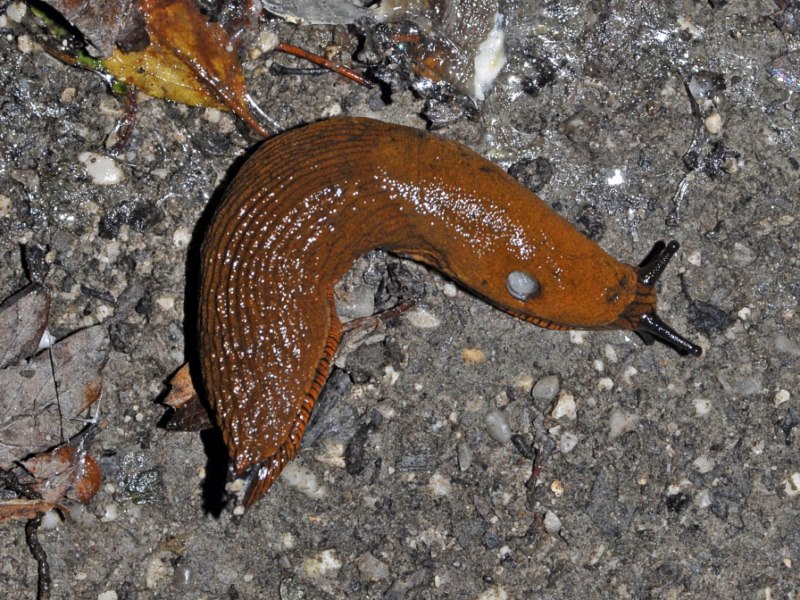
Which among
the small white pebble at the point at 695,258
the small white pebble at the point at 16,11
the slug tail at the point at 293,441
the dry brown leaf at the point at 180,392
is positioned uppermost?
the small white pebble at the point at 16,11

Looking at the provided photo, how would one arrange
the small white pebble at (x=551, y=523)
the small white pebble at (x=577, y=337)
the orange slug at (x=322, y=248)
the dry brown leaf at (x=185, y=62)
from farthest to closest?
1. the small white pebble at (x=577, y=337)
2. the small white pebble at (x=551, y=523)
3. the dry brown leaf at (x=185, y=62)
4. the orange slug at (x=322, y=248)

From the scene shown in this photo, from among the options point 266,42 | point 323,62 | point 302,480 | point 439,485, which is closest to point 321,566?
point 302,480

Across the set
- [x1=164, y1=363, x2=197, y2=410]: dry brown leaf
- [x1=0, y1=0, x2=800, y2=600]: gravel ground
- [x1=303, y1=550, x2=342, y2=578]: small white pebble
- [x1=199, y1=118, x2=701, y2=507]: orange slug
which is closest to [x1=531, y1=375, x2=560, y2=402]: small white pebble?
[x1=0, y1=0, x2=800, y2=600]: gravel ground

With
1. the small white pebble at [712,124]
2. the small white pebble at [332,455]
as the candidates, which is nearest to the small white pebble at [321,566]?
the small white pebble at [332,455]

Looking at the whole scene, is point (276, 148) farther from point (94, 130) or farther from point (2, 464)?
point (2, 464)

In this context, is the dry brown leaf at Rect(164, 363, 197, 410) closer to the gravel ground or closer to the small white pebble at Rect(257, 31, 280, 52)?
the gravel ground

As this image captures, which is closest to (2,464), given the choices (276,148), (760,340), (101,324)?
(101,324)

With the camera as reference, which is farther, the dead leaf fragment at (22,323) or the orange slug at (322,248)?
the dead leaf fragment at (22,323)

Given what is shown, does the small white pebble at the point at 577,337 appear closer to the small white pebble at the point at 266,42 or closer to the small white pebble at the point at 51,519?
the small white pebble at the point at 266,42

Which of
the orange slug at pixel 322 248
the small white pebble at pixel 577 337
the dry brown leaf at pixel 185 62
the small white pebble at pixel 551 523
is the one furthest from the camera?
the small white pebble at pixel 577 337
